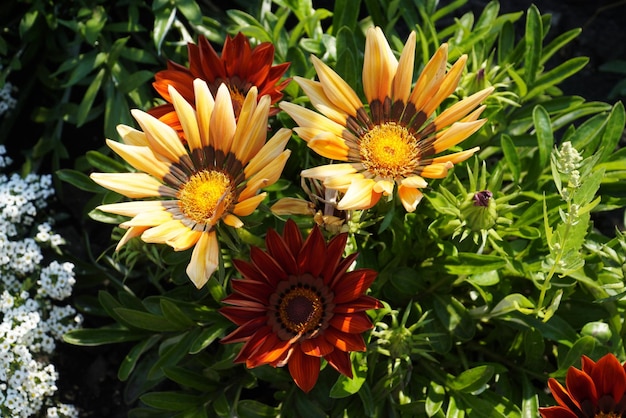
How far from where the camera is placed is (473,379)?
6.19 ft

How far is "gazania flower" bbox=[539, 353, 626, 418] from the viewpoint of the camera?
1574 mm

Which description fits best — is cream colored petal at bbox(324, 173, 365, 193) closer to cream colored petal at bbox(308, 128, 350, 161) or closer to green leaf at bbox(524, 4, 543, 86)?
cream colored petal at bbox(308, 128, 350, 161)

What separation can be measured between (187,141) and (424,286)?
73 cm

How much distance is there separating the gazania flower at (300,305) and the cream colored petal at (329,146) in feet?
0.53

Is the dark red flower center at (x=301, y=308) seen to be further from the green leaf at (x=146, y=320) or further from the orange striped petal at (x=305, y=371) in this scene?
the green leaf at (x=146, y=320)

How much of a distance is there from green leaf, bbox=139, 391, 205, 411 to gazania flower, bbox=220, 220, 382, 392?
485mm

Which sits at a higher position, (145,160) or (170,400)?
(145,160)

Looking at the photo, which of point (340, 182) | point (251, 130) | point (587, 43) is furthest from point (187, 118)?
point (587, 43)

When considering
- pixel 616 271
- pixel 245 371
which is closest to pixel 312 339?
pixel 245 371

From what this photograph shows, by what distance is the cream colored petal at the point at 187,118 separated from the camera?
161 cm

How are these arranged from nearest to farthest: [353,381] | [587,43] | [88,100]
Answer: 1. [353,381]
2. [88,100]
3. [587,43]

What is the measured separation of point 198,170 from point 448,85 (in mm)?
578

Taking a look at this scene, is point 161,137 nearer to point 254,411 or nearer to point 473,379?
point 254,411

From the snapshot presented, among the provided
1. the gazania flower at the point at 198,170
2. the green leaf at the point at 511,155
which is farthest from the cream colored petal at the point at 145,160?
the green leaf at the point at 511,155
